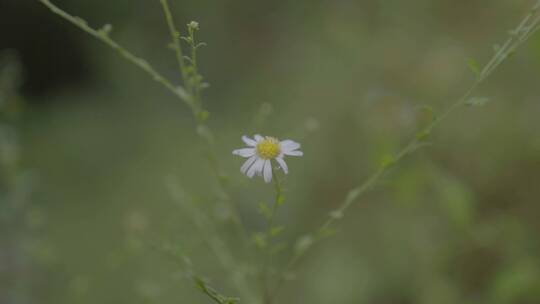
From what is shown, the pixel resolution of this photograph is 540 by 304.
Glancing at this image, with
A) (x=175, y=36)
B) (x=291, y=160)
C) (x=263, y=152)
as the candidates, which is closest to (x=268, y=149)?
(x=263, y=152)

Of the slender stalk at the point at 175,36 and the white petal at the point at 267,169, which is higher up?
the slender stalk at the point at 175,36

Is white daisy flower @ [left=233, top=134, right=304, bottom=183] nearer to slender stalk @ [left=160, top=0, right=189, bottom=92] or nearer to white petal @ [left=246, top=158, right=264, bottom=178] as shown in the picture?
white petal @ [left=246, top=158, right=264, bottom=178]

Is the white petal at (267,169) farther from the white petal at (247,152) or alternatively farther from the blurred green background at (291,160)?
the blurred green background at (291,160)

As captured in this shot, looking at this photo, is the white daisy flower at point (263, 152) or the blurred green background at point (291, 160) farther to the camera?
the blurred green background at point (291, 160)

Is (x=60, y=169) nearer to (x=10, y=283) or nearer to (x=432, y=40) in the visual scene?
(x=10, y=283)

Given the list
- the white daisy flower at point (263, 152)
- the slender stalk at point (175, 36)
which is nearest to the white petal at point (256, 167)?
the white daisy flower at point (263, 152)

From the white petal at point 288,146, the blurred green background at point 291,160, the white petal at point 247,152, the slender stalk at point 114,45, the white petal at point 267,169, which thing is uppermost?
the blurred green background at point 291,160

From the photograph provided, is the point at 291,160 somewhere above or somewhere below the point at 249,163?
above

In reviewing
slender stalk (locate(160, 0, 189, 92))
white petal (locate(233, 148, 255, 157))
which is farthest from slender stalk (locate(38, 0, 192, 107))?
white petal (locate(233, 148, 255, 157))

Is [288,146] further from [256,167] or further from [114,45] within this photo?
[114,45]
